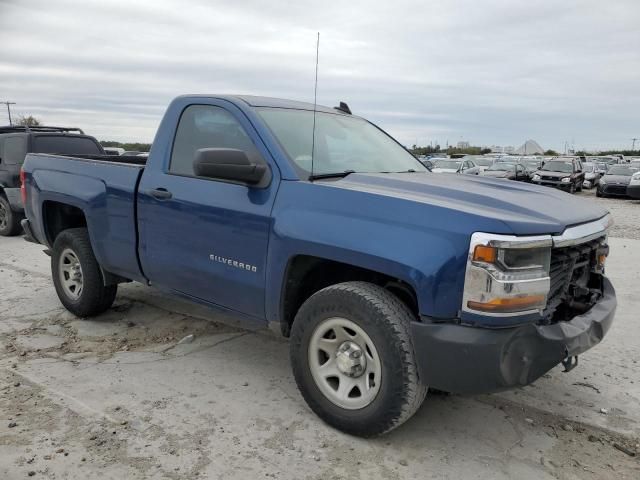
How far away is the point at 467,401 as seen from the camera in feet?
11.9

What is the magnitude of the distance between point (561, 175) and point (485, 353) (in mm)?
23265

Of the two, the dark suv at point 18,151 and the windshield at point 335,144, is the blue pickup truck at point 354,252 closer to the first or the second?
the windshield at point 335,144

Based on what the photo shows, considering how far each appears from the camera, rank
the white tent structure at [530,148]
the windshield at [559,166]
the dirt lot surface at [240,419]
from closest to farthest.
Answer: the dirt lot surface at [240,419], the windshield at [559,166], the white tent structure at [530,148]

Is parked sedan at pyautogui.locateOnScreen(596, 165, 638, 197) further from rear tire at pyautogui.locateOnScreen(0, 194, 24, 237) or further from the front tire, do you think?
the front tire

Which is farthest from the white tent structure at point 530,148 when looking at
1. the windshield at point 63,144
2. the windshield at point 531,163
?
the windshield at point 63,144

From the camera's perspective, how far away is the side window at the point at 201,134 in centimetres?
377

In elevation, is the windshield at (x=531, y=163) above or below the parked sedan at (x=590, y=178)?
above

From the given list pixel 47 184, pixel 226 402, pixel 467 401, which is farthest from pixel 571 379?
pixel 47 184

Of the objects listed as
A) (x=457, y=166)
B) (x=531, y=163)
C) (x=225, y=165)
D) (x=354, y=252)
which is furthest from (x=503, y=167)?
(x=354, y=252)

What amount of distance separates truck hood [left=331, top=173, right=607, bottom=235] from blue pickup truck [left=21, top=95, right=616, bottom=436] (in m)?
0.01

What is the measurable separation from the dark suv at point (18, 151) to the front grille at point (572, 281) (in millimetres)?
9088

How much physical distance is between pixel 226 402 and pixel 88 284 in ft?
6.82

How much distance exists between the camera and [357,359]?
3043 millimetres

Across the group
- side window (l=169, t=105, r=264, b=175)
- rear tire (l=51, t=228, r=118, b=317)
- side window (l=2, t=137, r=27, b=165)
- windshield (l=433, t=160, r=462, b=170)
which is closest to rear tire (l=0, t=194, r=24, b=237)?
side window (l=2, t=137, r=27, b=165)
